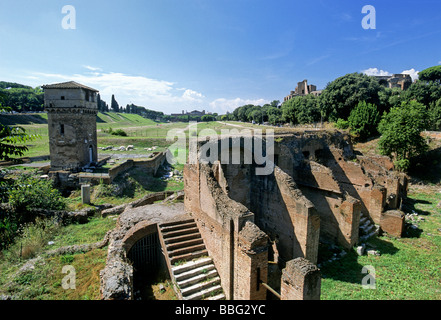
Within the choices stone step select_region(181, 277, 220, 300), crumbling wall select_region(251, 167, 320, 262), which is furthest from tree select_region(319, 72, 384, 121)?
stone step select_region(181, 277, 220, 300)

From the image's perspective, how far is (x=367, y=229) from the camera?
1405cm

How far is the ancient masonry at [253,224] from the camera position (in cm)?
761

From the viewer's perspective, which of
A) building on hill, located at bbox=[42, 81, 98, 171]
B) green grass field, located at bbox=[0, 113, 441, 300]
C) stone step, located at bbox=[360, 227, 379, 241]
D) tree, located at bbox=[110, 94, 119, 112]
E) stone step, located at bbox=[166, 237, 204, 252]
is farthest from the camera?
tree, located at bbox=[110, 94, 119, 112]

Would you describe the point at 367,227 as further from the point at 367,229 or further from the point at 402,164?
the point at 402,164

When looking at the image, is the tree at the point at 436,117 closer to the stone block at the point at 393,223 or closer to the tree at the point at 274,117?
the stone block at the point at 393,223

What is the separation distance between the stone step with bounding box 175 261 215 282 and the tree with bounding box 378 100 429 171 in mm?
23376

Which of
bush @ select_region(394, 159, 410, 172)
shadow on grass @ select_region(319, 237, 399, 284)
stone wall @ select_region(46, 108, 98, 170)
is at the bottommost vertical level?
shadow on grass @ select_region(319, 237, 399, 284)

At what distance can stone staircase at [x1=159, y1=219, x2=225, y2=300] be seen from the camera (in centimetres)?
856

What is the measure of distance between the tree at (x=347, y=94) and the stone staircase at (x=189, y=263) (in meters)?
34.2

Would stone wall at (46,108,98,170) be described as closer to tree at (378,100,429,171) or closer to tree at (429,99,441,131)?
tree at (378,100,429,171)
